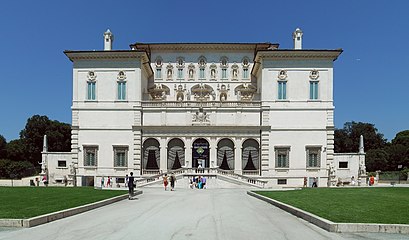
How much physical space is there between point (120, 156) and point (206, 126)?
11179 mm

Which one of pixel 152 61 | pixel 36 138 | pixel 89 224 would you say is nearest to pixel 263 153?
pixel 152 61

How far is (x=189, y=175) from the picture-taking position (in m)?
49.6

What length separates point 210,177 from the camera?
49062mm

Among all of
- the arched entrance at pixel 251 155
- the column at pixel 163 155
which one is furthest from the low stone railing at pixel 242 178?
the column at pixel 163 155

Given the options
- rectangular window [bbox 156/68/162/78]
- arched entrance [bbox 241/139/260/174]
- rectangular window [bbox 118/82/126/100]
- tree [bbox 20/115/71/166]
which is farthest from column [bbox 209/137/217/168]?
tree [bbox 20/115/71/166]

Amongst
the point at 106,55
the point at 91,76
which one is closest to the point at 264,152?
the point at 106,55

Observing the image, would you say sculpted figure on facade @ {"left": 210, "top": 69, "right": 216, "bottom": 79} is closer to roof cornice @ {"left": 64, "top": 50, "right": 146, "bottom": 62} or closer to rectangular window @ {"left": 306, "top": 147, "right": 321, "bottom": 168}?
roof cornice @ {"left": 64, "top": 50, "right": 146, "bottom": 62}

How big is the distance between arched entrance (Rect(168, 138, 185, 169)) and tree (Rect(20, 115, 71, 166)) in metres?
51.3

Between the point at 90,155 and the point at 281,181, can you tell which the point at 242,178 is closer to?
the point at 281,181

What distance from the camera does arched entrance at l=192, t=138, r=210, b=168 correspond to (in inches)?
2119

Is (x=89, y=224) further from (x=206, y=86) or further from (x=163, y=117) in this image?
(x=206, y=86)

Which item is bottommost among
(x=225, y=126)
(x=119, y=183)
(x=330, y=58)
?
(x=119, y=183)

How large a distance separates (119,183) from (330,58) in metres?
30.0

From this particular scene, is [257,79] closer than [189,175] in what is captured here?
No
